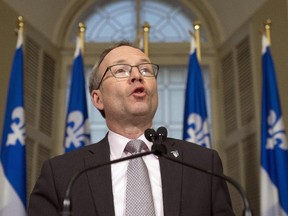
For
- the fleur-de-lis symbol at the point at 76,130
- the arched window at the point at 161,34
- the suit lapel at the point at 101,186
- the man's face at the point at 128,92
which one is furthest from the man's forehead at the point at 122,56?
the arched window at the point at 161,34

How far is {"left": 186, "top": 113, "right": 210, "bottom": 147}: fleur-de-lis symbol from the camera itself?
5.63m

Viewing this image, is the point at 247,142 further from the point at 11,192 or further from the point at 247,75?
the point at 11,192

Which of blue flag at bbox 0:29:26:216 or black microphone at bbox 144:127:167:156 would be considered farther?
blue flag at bbox 0:29:26:216

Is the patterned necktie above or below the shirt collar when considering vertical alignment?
below

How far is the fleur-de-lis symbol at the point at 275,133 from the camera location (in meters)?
5.26

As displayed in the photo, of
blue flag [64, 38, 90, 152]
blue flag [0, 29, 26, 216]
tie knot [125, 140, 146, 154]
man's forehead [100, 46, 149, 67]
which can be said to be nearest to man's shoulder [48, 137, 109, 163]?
tie knot [125, 140, 146, 154]

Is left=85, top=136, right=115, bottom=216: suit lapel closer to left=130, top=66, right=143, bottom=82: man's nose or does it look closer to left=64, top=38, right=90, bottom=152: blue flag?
left=130, top=66, right=143, bottom=82: man's nose

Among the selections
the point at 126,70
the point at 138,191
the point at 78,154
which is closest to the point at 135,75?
the point at 126,70

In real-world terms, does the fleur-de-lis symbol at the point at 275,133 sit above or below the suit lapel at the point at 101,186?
above

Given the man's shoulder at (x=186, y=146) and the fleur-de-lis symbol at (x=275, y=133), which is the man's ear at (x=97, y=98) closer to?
the man's shoulder at (x=186, y=146)

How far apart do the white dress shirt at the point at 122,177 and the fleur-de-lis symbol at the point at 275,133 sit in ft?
10.4

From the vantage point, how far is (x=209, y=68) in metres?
7.59

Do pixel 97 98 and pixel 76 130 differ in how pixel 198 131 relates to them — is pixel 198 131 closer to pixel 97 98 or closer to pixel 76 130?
pixel 76 130

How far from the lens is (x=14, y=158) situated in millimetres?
5098
